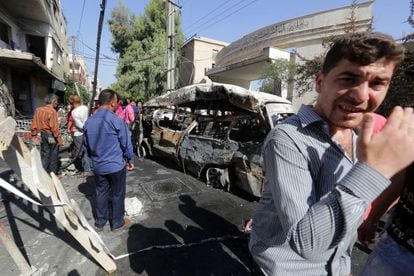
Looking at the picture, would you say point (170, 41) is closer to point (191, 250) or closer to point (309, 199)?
point (191, 250)

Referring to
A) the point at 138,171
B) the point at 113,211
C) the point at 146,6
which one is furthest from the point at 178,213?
the point at 146,6

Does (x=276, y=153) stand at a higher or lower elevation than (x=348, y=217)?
higher

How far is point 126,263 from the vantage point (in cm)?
290

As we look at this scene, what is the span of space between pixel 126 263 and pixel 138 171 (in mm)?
3937

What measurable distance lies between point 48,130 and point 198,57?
2061 cm

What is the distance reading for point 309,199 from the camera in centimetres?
80

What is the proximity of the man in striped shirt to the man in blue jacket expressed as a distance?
2752 millimetres

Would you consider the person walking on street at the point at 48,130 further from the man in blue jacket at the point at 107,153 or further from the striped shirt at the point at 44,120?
the man in blue jacket at the point at 107,153

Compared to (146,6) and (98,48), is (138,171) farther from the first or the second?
(146,6)

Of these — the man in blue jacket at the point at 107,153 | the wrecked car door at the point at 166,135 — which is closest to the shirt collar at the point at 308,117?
the man in blue jacket at the point at 107,153

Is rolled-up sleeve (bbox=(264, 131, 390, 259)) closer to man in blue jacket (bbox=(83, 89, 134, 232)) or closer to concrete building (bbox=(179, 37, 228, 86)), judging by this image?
man in blue jacket (bbox=(83, 89, 134, 232))

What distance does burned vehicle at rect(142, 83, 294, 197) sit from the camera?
441 centimetres

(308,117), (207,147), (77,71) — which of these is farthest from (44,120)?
(77,71)

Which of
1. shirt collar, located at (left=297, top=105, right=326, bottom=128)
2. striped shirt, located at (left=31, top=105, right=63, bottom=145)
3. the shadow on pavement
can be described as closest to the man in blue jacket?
the shadow on pavement
